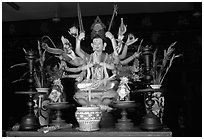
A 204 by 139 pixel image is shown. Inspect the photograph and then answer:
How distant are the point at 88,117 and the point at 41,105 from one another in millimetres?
428

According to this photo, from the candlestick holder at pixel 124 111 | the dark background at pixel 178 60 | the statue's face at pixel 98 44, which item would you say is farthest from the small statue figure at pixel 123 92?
the dark background at pixel 178 60

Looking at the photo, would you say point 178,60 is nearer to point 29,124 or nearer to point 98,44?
point 98,44

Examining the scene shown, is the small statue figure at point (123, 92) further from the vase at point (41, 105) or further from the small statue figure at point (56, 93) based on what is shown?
the vase at point (41, 105)

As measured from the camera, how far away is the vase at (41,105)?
1793 millimetres

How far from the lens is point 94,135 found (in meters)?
1.51

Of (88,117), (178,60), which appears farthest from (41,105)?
(178,60)

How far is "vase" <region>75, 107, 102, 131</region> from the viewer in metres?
1.51

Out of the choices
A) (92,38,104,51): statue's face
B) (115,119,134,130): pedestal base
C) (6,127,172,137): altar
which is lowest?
(6,127,172,137): altar

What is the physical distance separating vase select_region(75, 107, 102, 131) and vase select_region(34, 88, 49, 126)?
365 millimetres

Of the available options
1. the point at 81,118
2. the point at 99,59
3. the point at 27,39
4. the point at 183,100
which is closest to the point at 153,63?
the point at 99,59

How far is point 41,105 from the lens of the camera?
181cm

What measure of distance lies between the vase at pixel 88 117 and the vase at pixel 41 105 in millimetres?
365

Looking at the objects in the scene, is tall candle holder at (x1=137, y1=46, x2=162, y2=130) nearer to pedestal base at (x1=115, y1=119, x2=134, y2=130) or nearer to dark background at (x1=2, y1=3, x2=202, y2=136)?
pedestal base at (x1=115, y1=119, x2=134, y2=130)

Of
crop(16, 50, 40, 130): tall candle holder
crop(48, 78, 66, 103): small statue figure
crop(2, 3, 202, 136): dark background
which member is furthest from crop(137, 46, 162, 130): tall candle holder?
crop(2, 3, 202, 136): dark background
